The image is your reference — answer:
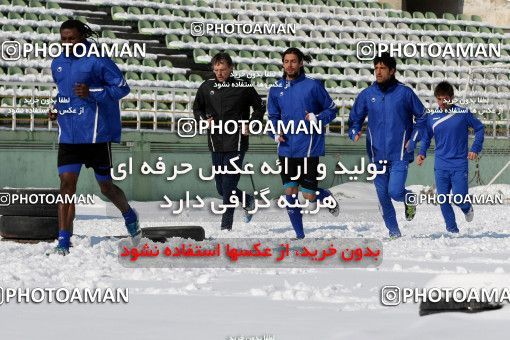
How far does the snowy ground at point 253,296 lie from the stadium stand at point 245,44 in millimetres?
11056

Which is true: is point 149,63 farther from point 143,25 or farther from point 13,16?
point 13,16

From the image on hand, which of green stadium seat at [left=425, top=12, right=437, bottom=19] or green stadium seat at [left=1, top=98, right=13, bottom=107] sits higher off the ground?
green stadium seat at [left=425, top=12, right=437, bottom=19]

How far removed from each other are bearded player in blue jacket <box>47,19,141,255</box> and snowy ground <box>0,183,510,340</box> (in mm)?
528

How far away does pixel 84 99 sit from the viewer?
31.5ft

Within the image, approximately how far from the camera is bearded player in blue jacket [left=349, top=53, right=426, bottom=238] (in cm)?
1205

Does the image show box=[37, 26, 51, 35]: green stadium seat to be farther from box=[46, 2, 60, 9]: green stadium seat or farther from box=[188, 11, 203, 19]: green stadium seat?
box=[188, 11, 203, 19]: green stadium seat

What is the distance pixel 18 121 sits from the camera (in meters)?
21.9

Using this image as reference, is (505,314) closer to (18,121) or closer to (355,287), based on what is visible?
(355,287)

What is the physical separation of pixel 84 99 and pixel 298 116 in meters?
2.63

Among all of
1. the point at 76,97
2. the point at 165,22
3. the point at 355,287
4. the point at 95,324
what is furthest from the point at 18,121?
the point at 95,324

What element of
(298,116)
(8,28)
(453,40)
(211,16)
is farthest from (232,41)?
(298,116)

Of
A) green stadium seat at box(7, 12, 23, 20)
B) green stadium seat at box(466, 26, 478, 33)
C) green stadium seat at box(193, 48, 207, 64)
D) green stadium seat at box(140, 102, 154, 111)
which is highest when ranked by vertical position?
green stadium seat at box(466, 26, 478, 33)

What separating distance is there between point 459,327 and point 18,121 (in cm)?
1740

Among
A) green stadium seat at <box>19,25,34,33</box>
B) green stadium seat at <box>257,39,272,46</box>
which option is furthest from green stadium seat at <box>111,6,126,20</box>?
green stadium seat at <box>257,39,272,46</box>
